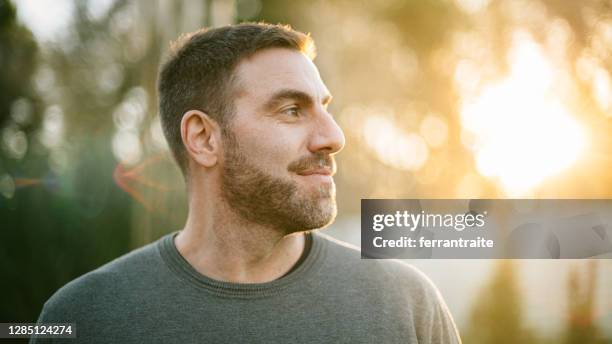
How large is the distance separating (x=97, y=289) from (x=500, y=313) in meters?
2.76

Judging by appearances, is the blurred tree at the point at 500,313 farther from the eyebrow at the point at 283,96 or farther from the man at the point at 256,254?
the eyebrow at the point at 283,96

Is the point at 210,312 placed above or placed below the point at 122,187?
below

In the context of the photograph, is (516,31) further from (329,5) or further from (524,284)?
(524,284)

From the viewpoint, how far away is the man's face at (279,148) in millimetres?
1498

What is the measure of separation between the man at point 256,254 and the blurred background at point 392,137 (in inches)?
67.3

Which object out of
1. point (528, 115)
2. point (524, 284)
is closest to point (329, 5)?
point (528, 115)

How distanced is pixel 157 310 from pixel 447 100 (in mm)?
2817

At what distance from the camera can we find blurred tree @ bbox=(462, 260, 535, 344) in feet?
10.7

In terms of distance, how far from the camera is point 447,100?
362 cm

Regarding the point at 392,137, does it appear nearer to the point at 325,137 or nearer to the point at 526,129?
the point at 526,129

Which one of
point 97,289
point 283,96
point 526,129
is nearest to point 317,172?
point 283,96

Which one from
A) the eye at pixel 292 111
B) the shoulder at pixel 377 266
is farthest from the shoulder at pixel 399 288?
the eye at pixel 292 111

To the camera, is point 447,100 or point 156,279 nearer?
point 156,279

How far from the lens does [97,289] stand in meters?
1.54
